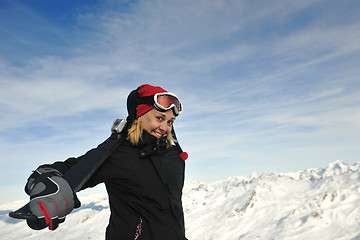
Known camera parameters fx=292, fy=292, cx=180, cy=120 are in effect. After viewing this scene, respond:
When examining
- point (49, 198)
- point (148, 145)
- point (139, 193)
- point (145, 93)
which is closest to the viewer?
point (49, 198)

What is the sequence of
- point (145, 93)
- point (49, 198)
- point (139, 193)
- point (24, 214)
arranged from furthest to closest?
point (145, 93) < point (139, 193) < point (49, 198) < point (24, 214)

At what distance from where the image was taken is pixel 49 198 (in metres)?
2.83

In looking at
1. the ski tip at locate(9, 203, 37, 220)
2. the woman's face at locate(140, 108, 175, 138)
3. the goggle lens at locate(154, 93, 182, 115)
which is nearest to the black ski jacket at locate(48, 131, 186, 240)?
the woman's face at locate(140, 108, 175, 138)

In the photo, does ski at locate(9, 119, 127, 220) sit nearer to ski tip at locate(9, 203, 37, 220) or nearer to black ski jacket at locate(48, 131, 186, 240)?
ski tip at locate(9, 203, 37, 220)

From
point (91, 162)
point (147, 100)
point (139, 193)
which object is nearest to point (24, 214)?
point (91, 162)

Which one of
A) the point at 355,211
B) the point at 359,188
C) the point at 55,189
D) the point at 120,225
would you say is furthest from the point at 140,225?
the point at 359,188

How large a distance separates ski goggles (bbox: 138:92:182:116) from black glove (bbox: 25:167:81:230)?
1611 mm

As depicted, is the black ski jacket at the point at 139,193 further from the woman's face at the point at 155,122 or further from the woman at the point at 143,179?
the woman's face at the point at 155,122

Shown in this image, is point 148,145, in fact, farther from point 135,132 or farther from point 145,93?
point 145,93

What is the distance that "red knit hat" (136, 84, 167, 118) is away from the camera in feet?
14.0

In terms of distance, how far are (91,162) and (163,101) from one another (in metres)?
1.36

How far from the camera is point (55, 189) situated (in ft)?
9.59

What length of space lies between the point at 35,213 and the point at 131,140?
60.7 inches

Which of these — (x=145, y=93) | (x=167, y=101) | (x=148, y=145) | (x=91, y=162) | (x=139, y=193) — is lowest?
(x=139, y=193)
